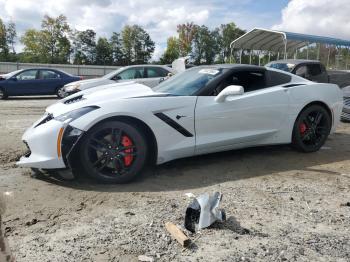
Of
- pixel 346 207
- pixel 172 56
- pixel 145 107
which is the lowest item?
pixel 346 207

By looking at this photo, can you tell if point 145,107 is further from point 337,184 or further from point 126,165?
point 337,184

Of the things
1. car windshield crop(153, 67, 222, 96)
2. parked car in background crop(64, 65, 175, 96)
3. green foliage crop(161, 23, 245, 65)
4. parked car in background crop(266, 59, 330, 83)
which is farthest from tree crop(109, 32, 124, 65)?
car windshield crop(153, 67, 222, 96)

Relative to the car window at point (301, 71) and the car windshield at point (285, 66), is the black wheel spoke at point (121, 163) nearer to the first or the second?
the car windshield at point (285, 66)

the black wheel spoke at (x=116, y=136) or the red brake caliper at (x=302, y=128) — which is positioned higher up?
the black wheel spoke at (x=116, y=136)

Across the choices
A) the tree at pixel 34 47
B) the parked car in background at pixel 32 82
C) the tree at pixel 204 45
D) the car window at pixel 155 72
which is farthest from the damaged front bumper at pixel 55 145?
the tree at pixel 204 45

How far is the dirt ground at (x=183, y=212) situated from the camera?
8.73ft

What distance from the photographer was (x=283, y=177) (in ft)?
14.5

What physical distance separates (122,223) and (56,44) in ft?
166

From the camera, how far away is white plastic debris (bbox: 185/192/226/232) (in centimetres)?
301

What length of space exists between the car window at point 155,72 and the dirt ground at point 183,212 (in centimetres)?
769

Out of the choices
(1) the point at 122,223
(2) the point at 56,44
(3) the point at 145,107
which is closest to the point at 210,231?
Answer: (1) the point at 122,223

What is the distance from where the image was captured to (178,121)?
14.1 ft

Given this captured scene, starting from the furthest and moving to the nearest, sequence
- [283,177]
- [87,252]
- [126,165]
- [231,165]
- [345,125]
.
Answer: [345,125] < [231,165] < [283,177] < [126,165] < [87,252]

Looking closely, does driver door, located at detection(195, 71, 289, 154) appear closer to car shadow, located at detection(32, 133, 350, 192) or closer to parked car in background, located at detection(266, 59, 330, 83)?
car shadow, located at detection(32, 133, 350, 192)
